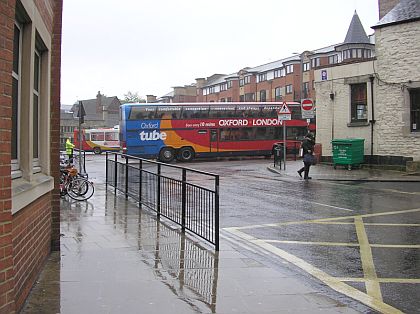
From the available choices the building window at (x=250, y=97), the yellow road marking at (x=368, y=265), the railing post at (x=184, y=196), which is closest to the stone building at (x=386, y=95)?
the yellow road marking at (x=368, y=265)

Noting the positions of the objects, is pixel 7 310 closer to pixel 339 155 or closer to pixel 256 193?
pixel 256 193

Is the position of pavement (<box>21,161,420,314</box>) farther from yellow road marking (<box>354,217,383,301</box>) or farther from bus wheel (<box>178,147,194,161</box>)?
bus wheel (<box>178,147,194,161</box>)

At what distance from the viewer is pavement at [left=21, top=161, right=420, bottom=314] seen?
472cm

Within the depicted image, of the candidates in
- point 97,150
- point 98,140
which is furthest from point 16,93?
point 98,140

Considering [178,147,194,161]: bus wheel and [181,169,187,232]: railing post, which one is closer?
[181,169,187,232]: railing post

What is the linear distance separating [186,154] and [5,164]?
31.2 metres

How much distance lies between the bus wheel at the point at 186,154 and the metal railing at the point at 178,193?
69.0 ft

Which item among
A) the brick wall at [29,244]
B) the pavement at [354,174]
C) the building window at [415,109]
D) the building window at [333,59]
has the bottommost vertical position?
the pavement at [354,174]

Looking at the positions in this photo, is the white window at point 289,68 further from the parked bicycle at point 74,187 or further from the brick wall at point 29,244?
the brick wall at point 29,244

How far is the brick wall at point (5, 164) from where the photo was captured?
3410 mm

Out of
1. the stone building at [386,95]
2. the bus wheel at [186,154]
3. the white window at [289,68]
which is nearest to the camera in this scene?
the stone building at [386,95]

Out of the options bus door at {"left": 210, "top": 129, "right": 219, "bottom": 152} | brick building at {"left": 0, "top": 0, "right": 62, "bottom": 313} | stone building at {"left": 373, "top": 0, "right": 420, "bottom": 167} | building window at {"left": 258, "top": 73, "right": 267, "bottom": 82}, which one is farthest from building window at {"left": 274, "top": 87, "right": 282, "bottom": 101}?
brick building at {"left": 0, "top": 0, "right": 62, "bottom": 313}

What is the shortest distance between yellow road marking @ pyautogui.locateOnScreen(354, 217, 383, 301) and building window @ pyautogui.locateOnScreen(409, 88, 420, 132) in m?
14.0

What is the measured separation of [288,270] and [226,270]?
820 millimetres
